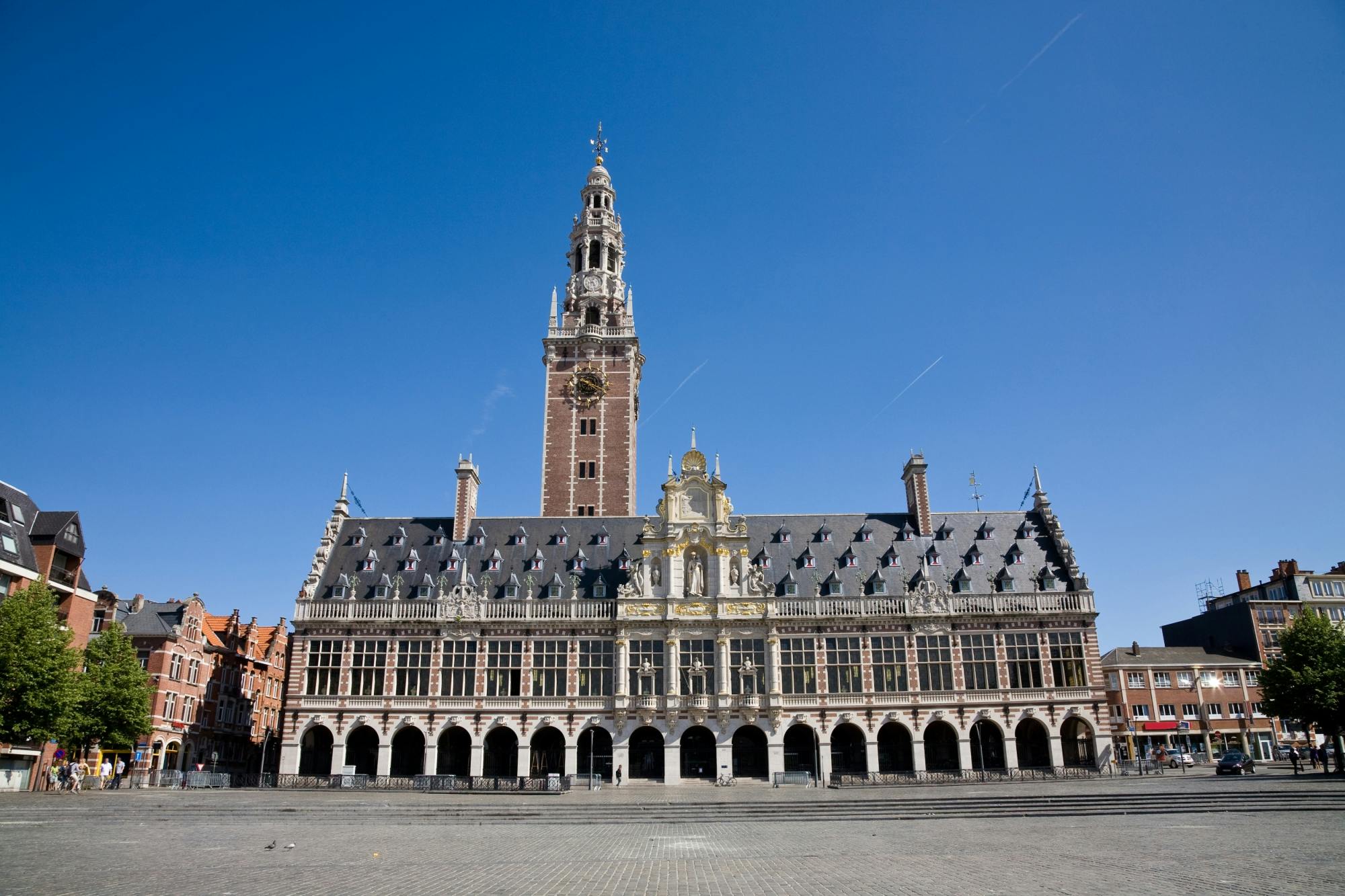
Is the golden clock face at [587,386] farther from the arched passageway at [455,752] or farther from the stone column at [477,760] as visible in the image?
the stone column at [477,760]

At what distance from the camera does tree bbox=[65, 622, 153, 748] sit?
4784 cm

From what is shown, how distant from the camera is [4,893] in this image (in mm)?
15094

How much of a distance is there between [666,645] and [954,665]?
17.7m

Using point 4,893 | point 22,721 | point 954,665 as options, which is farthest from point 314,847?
point 954,665

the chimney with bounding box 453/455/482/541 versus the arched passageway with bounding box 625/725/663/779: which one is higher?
the chimney with bounding box 453/455/482/541

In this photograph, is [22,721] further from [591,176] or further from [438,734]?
[591,176]

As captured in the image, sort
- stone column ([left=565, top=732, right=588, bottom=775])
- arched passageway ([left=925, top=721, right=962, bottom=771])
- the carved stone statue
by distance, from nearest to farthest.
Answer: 1. stone column ([left=565, top=732, right=588, bottom=775])
2. arched passageway ([left=925, top=721, right=962, bottom=771])
3. the carved stone statue

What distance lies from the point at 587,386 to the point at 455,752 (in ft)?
102

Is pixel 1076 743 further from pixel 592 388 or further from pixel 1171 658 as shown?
pixel 592 388

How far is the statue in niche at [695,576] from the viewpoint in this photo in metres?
58.2

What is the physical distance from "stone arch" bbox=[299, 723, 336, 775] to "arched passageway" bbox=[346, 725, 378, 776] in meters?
1.18

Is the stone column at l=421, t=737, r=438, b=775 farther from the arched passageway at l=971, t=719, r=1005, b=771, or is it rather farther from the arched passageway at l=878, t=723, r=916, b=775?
the arched passageway at l=971, t=719, r=1005, b=771

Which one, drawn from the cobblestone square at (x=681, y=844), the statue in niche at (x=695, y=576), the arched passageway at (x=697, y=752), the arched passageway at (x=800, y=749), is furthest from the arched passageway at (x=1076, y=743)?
the statue in niche at (x=695, y=576)

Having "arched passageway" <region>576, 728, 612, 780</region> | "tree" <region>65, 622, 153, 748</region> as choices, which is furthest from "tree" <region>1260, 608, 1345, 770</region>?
"tree" <region>65, 622, 153, 748</region>
